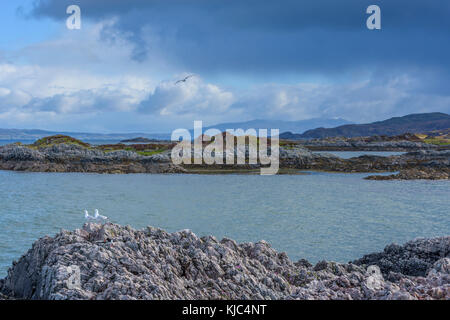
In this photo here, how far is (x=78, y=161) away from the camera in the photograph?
56.3 m

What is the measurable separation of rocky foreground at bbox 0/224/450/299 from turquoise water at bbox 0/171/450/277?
13.1 feet

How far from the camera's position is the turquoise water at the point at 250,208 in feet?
63.2

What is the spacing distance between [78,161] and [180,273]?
49.7 metres

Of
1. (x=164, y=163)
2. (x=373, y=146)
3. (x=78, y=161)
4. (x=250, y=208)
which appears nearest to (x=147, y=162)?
(x=164, y=163)

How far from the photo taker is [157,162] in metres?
55.6

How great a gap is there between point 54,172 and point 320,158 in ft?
112

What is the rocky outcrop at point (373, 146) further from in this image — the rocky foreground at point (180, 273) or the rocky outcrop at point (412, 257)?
the rocky foreground at point (180, 273)

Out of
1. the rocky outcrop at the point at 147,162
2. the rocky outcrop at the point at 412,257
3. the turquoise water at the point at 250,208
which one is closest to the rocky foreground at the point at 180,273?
the rocky outcrop at the point at 412,257

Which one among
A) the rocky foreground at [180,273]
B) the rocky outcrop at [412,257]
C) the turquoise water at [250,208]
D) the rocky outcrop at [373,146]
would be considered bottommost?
the turquoise water at [250,208]

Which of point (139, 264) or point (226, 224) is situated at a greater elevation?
point (139, 264)

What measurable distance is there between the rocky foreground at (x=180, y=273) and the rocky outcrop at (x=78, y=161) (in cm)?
4067
